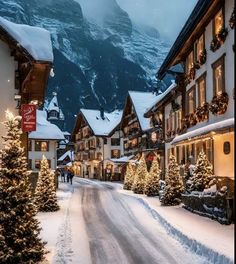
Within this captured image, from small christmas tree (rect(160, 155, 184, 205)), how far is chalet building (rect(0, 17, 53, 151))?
762cm

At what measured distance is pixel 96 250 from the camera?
497 inches

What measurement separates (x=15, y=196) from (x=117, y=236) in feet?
18.6

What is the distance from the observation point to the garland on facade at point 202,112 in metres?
22.0

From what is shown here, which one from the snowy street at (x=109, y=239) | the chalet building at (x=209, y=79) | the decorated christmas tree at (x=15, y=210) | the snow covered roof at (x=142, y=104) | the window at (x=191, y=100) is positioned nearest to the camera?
the decorated christmas tree at (x=15, y=210)

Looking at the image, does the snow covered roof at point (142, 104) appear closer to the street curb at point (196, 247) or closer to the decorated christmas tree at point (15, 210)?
the street curb at point (196, 247)

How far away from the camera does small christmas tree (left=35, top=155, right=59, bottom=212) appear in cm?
2169

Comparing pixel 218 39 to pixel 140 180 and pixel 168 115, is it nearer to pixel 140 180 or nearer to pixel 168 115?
pixel 140 180

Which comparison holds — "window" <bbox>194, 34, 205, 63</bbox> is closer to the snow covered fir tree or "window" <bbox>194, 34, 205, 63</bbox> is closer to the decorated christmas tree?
the snow covered fir tree

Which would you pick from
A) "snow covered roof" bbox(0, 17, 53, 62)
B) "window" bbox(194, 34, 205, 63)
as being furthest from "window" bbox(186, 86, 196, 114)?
"snow covered roof" bbox(0, 17, 53, 62)

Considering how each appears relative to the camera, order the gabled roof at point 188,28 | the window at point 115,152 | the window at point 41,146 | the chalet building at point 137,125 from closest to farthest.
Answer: the gabled roof at point 188,28 < the chalet building at point 137,125 < the window at point 41,146 < the window at point 115,152

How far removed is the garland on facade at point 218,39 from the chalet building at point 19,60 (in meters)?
7.55

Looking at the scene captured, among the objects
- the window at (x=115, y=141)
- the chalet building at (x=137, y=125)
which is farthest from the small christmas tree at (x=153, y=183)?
the window at (x=115, y=141)

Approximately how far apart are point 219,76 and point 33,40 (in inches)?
379

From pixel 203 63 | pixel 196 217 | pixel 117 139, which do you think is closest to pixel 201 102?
pixel 203 63
